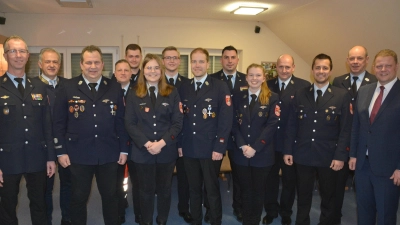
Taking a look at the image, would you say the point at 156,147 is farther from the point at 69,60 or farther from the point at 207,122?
the point at 69,60

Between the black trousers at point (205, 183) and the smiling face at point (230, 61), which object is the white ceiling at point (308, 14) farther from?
the black trousers at point (205, 183)

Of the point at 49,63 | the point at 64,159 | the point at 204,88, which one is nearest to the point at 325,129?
the point at 204,88

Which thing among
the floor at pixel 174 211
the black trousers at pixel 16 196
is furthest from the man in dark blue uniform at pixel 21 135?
the floor at pixel 174 211

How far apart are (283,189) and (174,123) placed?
5.06ft

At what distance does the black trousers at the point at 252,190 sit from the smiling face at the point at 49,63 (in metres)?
2.22

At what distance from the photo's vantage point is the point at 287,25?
7465 millimetres

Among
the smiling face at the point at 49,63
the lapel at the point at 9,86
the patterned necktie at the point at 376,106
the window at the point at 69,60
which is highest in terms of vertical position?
the window at the point at 69,60

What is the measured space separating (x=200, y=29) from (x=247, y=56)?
1429mm

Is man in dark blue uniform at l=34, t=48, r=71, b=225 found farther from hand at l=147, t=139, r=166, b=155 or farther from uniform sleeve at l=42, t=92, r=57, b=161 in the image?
hand at l=147, t=139, r=166, b=155

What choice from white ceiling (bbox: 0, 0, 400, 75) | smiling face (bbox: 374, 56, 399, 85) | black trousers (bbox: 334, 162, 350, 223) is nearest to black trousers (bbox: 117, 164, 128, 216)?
black trousers (bbox: 334, 162, 350, 223)

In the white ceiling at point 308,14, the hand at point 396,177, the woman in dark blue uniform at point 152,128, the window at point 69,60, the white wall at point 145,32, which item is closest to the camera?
the hand at point 396,177

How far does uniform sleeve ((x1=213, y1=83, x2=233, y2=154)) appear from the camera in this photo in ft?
9.68

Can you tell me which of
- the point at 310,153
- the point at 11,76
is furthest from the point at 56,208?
the point at 310,153

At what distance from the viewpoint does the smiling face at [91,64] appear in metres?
2.71
